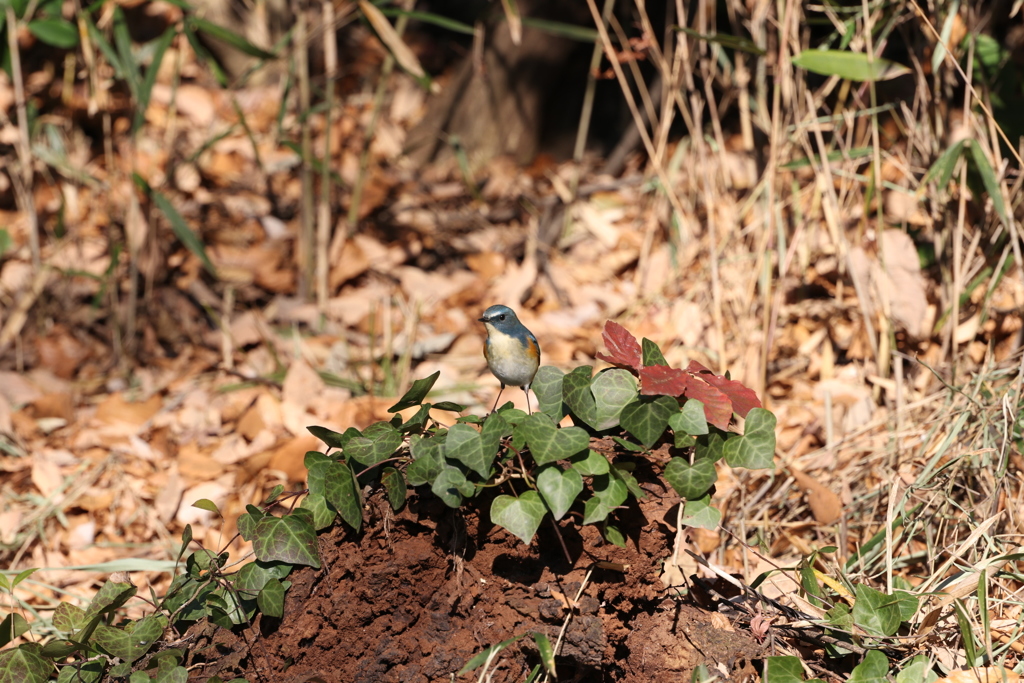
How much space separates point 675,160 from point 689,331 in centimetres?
102

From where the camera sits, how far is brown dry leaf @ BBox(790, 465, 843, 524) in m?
2.47

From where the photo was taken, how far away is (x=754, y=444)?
172cm

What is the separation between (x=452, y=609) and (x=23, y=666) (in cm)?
90

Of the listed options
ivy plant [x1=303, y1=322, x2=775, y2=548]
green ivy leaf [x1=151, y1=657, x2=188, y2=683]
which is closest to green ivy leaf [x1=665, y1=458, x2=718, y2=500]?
ivy plant [x1=303, y1=322, x2=775, y2=548]

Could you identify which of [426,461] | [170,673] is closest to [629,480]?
[426,461]

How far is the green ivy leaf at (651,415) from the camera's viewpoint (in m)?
1.67

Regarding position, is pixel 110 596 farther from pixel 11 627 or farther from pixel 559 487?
pixel 559 487

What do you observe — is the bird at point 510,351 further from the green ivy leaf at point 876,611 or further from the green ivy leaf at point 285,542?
the green ivy leaf at point 876,611

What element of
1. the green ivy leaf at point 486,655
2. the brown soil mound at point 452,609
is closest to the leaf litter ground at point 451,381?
the brown soil mound at point 452,609

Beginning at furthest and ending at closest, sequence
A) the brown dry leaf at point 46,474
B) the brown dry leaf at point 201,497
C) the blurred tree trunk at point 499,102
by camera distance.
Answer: the blurred tree trunk at point 499,102 → the brown dry leaf at point 46,474 → the brown dry leaf at point 201,497

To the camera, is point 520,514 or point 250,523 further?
point 250,523

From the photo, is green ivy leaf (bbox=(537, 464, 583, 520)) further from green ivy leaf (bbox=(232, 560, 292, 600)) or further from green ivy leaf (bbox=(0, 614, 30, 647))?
green ivy leaf (bbox=(0, 614, 30, 647))

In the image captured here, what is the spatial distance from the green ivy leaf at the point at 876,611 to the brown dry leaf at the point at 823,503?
647 mm

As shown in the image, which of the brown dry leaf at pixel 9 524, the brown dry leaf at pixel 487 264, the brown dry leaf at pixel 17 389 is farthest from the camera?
the brown dry leaf at pixel 487 264
